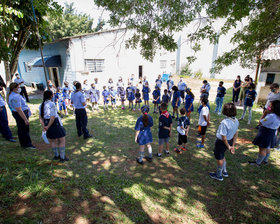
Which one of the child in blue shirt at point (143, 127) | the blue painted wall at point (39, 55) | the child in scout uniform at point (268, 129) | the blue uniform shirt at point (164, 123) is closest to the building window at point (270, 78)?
the child in scout uniform at point (268, 129)

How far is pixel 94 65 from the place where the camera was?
14.1m

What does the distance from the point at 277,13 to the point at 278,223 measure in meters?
4.98

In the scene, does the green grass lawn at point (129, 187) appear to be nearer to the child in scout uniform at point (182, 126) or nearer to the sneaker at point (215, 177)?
the sneaker at point (215, 177)

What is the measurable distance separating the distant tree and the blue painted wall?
3.98m

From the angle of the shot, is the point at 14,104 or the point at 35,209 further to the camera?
the point at 14,104

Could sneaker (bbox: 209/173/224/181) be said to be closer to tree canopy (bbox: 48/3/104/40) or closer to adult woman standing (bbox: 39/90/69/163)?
adult woman standing (bbox: 39/90/69/163)

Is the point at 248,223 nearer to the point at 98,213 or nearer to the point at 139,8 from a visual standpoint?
the point at 98,213

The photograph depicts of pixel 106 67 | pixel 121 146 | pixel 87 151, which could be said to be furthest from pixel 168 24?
pixel 106 67

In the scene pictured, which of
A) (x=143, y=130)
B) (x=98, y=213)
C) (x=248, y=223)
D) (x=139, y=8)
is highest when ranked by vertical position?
(x=139, y=8)

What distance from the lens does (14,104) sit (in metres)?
4.24

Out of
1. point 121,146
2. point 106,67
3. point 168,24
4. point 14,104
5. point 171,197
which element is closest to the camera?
point 171,197

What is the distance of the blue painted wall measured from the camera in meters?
13.4

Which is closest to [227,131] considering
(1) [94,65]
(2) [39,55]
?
(1) [94,65]

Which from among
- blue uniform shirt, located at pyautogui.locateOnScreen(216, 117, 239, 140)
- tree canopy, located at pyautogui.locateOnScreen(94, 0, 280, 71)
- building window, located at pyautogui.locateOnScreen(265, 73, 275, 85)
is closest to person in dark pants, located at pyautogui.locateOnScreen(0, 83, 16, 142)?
tree canopy, located at pyautogui.locateOnScreen(94, 0, 280, 71)
